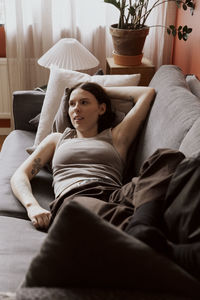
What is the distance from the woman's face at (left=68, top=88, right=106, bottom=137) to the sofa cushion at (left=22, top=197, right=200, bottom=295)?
1106mm

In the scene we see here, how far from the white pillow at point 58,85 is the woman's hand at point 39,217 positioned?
679 mm

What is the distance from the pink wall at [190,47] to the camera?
252 centimetres

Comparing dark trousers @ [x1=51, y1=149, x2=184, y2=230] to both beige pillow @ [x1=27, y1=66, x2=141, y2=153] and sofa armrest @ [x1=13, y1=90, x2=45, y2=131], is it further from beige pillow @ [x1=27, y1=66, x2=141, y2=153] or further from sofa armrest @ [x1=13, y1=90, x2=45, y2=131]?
sofa armrest @ [x1=13, y1=90, x2=45, y2=131]

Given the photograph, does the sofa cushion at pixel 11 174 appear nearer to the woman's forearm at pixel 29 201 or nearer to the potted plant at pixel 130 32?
the woman's forearm at pixel 29 201

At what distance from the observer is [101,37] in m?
3.17

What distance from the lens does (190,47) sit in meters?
2.70

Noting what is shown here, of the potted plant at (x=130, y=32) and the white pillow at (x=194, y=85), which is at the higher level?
the potted plant at (x=130, y=32)

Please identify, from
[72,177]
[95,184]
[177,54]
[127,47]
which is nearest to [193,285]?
[95,184]

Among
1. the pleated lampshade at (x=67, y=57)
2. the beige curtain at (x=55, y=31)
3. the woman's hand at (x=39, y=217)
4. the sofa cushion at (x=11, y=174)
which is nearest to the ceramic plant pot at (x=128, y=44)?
the pleated lampshade at (x=67, y=57)

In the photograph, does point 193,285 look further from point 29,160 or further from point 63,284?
point 29,160

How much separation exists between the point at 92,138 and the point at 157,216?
94 cm

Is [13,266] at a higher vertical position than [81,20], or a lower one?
lower

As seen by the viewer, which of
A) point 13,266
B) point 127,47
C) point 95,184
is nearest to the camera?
point 13,266

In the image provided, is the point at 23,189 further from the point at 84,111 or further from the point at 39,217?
the point at 84,111
